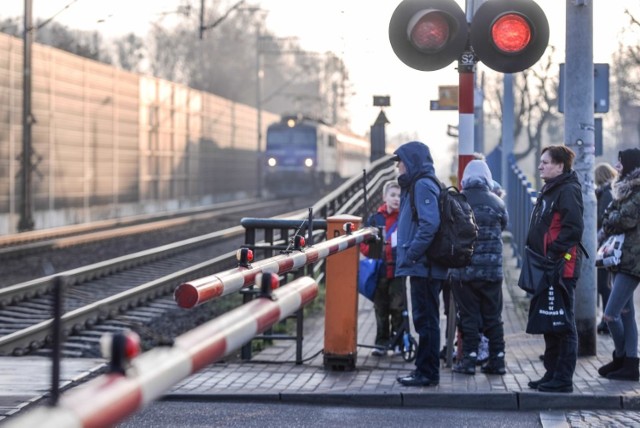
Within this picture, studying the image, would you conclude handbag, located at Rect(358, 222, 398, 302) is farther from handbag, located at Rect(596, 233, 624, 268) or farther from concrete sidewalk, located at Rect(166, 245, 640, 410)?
handbag, located at Rect(596, 233, 624, 268)

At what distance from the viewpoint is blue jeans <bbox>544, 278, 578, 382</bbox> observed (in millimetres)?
7691

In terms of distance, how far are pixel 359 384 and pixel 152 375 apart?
5149 millimetres

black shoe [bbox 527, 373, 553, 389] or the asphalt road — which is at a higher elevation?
black shoe [bbox 527, 373, 553, 389]

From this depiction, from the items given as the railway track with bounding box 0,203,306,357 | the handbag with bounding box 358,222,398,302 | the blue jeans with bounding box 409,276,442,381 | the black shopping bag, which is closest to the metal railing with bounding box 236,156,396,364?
the handbag with bounding box 358,222,398,302

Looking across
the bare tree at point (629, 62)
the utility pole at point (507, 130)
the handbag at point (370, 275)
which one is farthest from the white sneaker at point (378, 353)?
the bare tree at point (629, 62)

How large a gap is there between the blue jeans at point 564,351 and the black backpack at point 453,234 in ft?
2.21

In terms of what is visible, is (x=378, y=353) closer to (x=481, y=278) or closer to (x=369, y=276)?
(x=369, y=276)

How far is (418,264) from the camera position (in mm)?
8188

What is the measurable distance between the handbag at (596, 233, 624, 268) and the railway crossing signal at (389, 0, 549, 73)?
1.34 meters

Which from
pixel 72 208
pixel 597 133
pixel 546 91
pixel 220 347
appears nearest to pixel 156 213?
pixel 72 208

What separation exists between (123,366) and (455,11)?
6.09 meters

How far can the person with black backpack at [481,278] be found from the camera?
8.59 meters

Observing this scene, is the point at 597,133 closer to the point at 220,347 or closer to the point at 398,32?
the point at 398,32

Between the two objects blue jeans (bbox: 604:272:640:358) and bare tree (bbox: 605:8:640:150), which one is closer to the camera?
blue jeans (bbox: 604:272:640:358)
